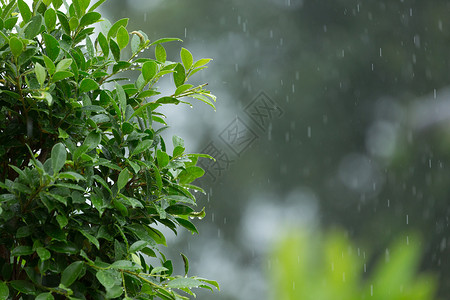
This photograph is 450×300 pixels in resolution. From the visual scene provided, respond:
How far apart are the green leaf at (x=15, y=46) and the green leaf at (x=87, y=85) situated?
80 mm

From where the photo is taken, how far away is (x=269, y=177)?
5.27 meters

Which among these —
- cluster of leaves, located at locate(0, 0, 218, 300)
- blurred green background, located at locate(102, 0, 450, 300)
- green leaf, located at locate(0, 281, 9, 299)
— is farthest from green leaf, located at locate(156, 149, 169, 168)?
blurred green background, located at locate(102, 0, 450, 300)

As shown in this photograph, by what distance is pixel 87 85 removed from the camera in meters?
0.69

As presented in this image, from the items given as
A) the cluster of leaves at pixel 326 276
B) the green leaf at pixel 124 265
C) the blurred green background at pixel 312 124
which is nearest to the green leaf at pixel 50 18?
the green leaf at pixel 124 265

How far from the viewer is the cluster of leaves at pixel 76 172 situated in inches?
24.9

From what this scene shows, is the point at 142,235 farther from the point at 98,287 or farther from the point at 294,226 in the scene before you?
the point at 294,226

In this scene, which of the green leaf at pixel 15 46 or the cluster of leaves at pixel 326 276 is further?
the cluster of leaves at pixel 326 276

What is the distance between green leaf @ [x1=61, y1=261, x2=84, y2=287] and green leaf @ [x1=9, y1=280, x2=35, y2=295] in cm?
5

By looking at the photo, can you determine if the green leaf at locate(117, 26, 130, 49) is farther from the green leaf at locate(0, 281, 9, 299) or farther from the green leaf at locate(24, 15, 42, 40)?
→ the green leaf at locate(0, 281, 9, 299)

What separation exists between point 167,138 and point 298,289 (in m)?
3.96

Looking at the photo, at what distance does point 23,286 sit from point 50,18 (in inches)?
12.9

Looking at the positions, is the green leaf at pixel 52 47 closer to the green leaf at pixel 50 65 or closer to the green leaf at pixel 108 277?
the green leaf at pixel 50 65

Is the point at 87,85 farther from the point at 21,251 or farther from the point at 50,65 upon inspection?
the point at 21,251

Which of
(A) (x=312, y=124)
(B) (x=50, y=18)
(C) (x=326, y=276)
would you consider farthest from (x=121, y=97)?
(A) (x=312, y=124)
